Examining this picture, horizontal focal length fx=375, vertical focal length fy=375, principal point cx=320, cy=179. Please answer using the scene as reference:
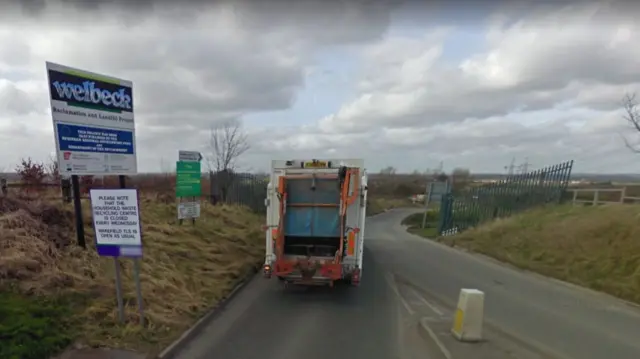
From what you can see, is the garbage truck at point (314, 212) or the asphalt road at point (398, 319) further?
the garbage truck at point (314, 212)

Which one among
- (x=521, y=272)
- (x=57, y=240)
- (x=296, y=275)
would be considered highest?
(x=57, y=240)

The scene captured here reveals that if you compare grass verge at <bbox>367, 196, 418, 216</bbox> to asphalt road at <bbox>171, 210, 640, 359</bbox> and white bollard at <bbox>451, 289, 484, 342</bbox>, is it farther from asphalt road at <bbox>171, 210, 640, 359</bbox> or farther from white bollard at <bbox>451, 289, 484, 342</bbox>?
white bollard at <bbox>451, 289, 484, 342</bbox>

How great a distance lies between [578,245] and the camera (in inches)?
429

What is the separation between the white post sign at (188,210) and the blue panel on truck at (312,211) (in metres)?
4.61

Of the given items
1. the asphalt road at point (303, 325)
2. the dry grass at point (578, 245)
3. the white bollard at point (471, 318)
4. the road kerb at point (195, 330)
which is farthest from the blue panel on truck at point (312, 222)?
the dry grass at point (578, 245)

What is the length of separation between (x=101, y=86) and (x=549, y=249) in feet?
41.7

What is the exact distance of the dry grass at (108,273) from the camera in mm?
5406

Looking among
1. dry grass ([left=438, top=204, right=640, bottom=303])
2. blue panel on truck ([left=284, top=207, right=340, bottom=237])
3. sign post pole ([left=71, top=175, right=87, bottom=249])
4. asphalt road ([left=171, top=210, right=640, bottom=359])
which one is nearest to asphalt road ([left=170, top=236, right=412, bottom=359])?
asphalt road ([left=171, top=210, right=640, bottom=359])

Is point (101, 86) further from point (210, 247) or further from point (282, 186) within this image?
point (210, 247)

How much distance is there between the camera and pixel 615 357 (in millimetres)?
5262

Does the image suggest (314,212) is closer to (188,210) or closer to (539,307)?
(539,307)

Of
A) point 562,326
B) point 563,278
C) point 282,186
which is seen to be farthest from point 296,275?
point 563,278

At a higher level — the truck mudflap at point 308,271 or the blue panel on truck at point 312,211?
the blue panel on truck at point 312,211

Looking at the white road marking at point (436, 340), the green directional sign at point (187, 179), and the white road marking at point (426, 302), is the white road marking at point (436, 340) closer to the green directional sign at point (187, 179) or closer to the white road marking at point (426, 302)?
the white road marking at point (426, 302)
